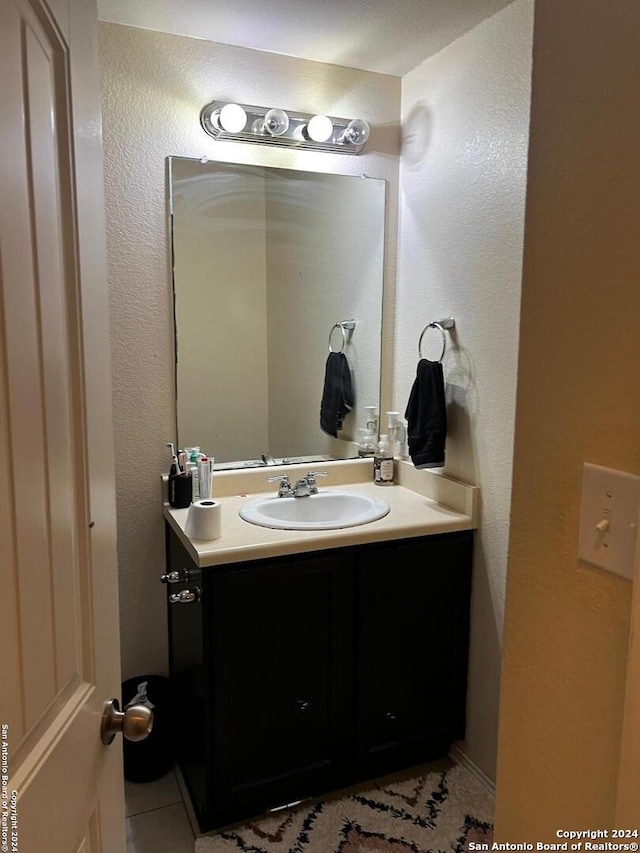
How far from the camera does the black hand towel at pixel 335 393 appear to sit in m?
2.50

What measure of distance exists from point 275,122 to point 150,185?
0.47m

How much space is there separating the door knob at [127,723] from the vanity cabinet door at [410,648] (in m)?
1.14

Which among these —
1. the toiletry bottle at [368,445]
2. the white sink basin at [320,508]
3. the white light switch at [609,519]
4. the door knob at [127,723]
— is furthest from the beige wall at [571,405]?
the toiletry bottle at [368,445]

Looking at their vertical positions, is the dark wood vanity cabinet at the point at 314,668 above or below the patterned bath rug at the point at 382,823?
above

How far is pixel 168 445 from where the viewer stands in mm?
2229

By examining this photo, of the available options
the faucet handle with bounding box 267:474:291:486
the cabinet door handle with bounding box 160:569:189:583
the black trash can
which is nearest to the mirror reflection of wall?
the faucet handle with bounding box 267:474:291:486

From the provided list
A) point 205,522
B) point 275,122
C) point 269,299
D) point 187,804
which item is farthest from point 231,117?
point 187,804

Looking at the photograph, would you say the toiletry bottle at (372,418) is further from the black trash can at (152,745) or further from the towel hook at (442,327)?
the black trash can at (152,745)

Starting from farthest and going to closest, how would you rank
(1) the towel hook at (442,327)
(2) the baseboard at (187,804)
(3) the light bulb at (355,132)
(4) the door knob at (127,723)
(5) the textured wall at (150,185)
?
(3) the light bulb at (355,132) < (1) the towel hook at (442,327) < (5) the textured wall at (150,185) < (2) the baseboard at (187,804) < (4) the door knob at (127,723)

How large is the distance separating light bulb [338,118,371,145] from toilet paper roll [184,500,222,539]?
55.4 inches

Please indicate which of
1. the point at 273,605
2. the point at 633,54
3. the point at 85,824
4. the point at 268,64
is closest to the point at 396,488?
the point at 273,605

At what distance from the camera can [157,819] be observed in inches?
77.5

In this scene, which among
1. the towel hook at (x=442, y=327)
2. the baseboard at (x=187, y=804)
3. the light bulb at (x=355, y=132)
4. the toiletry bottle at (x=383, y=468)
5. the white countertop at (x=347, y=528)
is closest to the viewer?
the white countertop at (x=347, y=528)

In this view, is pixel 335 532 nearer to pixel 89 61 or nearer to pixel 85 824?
pixel 85 824
